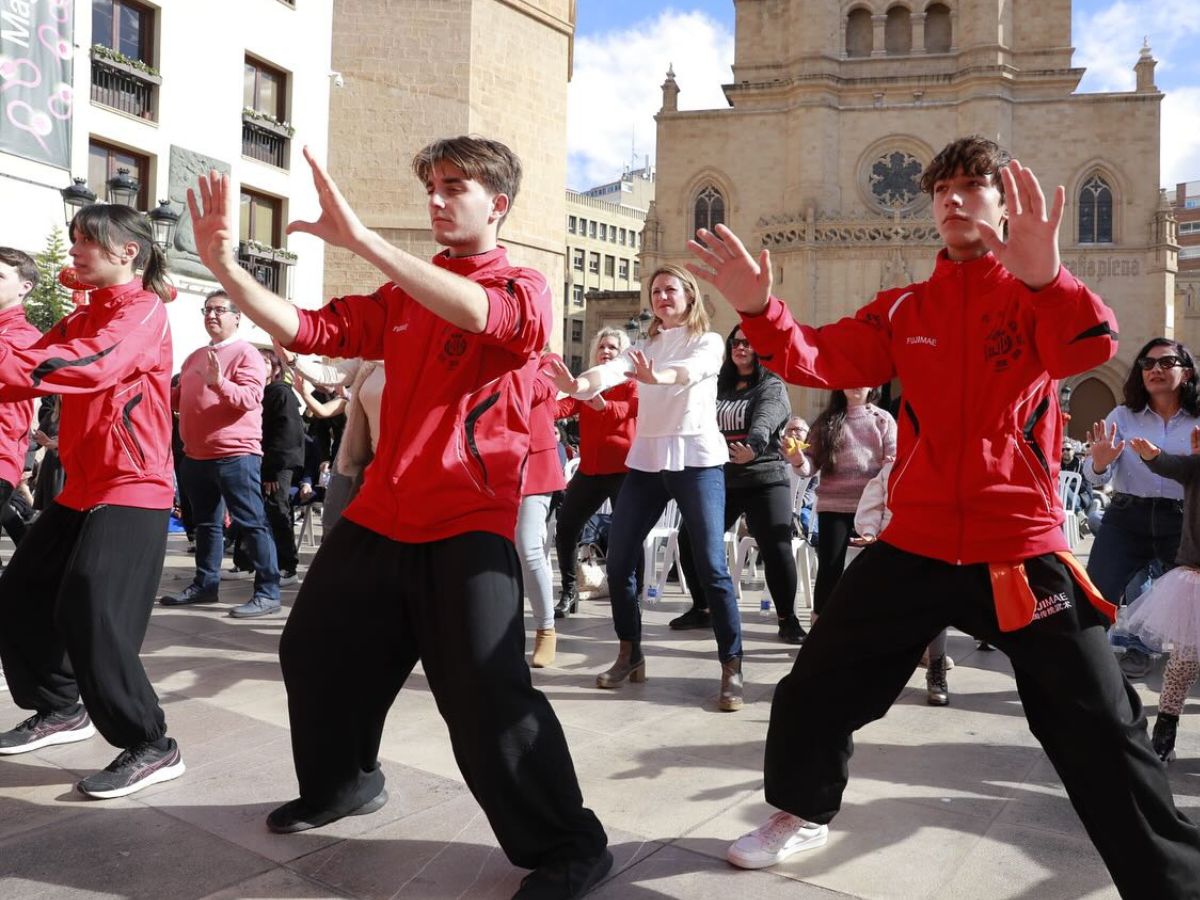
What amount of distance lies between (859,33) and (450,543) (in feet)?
149

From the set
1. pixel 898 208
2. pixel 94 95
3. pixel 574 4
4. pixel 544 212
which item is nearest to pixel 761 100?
pixel 898 208

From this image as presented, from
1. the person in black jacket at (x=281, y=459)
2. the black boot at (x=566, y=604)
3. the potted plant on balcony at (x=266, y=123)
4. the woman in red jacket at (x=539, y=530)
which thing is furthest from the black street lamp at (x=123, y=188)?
the potted plant on balcony at (x=266, y=123)

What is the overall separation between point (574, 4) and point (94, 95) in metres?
16.3

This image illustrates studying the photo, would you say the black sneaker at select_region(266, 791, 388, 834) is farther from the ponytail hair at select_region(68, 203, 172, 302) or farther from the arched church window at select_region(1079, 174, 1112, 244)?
the arched church window at select_region(1079, 174, 1112, 244)

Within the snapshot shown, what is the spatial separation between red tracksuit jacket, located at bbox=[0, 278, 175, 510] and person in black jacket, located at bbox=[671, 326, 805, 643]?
10.8ft

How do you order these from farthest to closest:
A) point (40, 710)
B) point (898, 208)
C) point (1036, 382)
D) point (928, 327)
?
point (898, 208) < point (40, 710) < point (928, 327) < point (1036, 382)

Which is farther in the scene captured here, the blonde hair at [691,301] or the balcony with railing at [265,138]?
the balcony with railing at [265,138]

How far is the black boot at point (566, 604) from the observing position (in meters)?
7.21

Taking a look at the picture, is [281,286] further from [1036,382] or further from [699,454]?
[1036,382]

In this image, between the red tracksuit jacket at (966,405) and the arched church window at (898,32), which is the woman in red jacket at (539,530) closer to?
the red tracksuit jacket at (966,405)

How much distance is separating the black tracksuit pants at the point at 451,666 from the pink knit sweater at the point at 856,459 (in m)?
3.63

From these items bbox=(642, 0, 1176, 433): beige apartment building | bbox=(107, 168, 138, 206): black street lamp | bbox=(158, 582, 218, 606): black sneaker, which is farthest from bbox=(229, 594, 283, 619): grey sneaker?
bbox=(642, 0, 1176, 433): beige apartment building

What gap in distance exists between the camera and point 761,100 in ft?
139

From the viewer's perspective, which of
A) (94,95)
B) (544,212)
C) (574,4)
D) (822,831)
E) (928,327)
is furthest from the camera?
(574,4)
